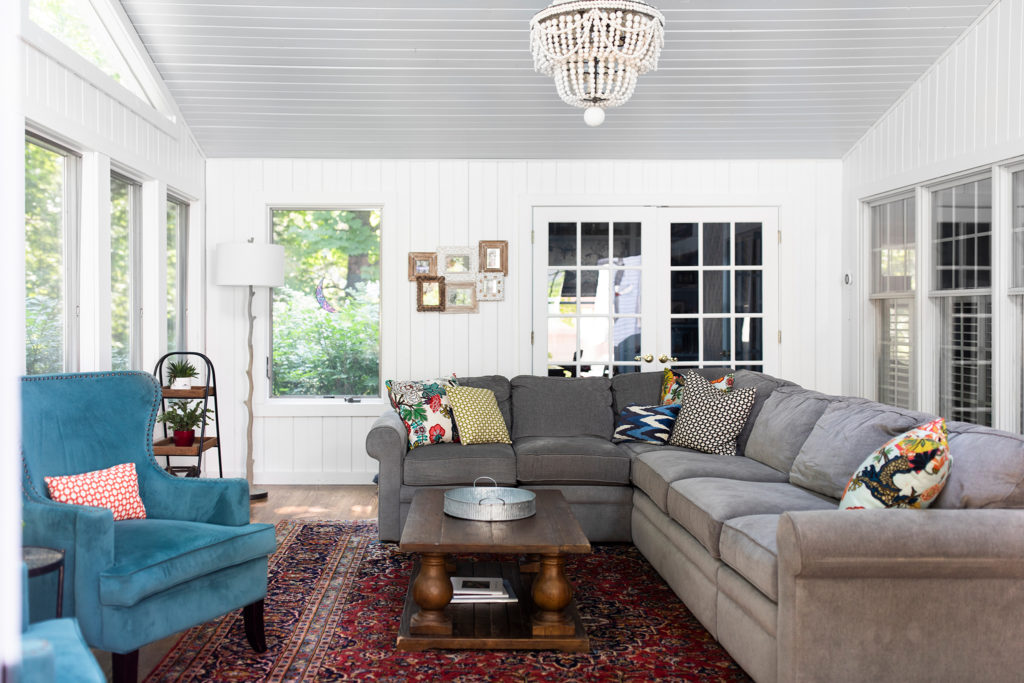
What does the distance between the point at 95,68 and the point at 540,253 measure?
3.13 metres

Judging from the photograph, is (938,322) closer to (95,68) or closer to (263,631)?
(263,631)

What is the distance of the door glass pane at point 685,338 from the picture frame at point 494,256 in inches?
52.5

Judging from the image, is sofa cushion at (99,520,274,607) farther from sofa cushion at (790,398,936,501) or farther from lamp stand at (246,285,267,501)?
lamp stand at (246,285,267,501)

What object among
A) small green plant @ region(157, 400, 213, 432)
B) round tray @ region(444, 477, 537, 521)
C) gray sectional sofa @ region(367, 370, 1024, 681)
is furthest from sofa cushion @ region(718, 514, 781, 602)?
small green plant @ region(157, 400, 213, 432)

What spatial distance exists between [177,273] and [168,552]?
3.54m

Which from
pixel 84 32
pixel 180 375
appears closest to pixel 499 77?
pixel 84 32

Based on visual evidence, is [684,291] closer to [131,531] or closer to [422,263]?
[422,263]

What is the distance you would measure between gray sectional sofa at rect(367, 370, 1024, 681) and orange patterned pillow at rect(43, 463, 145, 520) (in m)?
1.45

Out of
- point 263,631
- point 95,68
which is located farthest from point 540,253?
point 263,631

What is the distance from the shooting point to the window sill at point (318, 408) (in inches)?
244

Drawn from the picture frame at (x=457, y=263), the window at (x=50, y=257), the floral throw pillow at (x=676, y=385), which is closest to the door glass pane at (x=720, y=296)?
the floral throw pillow at (x=676, y=385)

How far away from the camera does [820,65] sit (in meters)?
5.19

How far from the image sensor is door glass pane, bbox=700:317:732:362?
631 centimetres

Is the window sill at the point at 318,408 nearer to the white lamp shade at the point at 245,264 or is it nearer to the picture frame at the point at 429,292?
the picture frame at the point at 429,292
